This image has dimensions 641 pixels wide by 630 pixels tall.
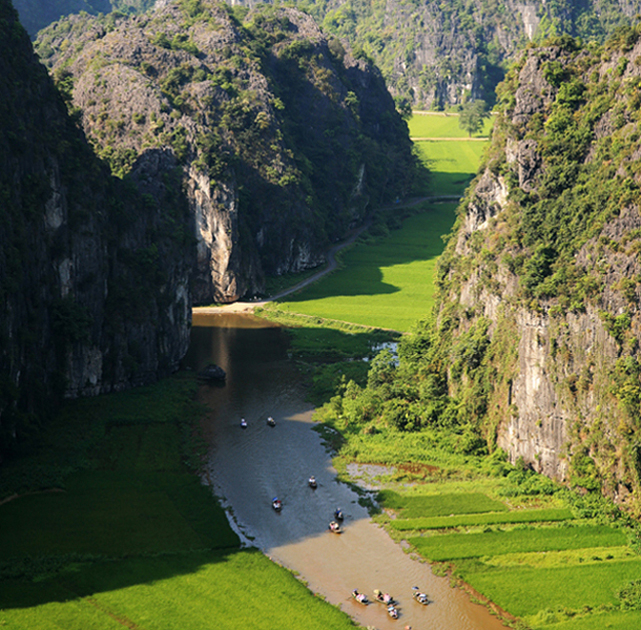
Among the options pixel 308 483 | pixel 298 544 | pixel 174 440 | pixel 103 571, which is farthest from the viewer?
pixel 174 440

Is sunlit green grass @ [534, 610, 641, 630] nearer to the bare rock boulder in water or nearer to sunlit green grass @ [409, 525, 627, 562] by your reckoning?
sunlit green grass @ [409, 525, 627, 562]

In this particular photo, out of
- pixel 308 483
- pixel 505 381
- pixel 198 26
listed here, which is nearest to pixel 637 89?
pixel 505 381

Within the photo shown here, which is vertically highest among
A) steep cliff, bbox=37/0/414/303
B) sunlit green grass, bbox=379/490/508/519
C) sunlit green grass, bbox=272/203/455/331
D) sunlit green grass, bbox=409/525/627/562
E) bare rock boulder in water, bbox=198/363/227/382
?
steep cliff, bbox=37/0/414/303

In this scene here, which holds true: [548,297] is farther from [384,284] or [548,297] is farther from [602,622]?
[384,284]

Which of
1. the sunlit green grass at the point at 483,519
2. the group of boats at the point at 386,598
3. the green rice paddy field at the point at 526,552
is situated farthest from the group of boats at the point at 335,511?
the group of boats at the point at 386,598

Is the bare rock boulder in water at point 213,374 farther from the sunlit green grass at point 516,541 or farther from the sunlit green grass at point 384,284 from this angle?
the sunlit green grass at point 516,541

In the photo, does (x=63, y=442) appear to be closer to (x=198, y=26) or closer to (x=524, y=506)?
(x=524, y=506)

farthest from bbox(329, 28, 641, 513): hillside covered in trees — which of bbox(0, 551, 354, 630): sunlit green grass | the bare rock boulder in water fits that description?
bbox(0, 551, 354, 630): sunlit green grass
